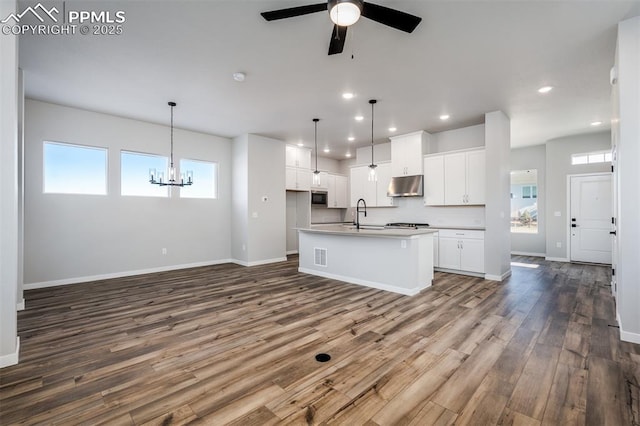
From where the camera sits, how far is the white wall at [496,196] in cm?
516

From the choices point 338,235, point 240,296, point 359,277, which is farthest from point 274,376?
point 338,235

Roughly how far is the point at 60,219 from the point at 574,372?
717 centimetres

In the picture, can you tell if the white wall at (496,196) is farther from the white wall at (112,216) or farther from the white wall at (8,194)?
the white wall at (8,194)

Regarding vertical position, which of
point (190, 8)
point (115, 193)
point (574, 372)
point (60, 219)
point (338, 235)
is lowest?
point (574, 372)

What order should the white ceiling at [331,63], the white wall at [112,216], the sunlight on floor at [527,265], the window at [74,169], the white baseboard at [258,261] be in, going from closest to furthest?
the white ceiling at [331,63] < the white wall at [112,216] < the window at [74,169] < the sunlight on floor at [527,265] < the white baseboard at [258,261]

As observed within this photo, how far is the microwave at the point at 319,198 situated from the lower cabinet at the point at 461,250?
12.6 ft

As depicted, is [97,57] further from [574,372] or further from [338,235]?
[574,372]

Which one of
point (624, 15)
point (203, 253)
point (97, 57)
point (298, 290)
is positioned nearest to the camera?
point (624, 15)

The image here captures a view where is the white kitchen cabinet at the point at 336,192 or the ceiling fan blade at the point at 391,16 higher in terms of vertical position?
the ceiling fan blade at the point at 391,16

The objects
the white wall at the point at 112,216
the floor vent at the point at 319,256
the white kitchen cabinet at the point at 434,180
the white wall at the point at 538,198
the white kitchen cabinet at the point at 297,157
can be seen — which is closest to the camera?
the white wall at the point at 112,216

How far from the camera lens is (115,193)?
5492mm

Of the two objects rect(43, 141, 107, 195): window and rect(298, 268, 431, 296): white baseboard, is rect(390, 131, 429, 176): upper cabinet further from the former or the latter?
rect(43, 141, 107, 195): window

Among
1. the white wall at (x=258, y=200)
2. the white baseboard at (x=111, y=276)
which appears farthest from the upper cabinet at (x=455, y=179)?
the white baseboard at (x=111, y=276)

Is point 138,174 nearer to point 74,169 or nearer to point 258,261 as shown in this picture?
point 74,169
